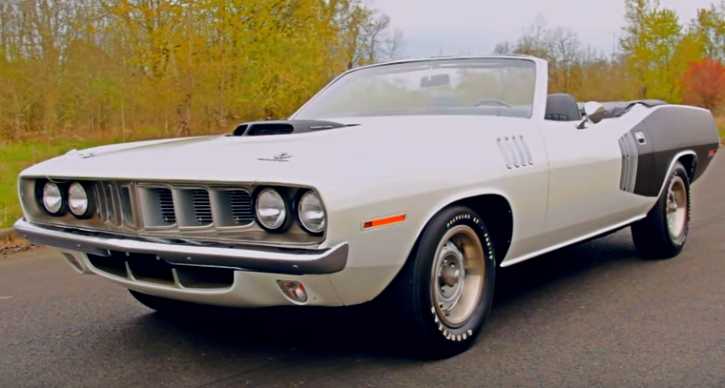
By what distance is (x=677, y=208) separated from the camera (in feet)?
18.2

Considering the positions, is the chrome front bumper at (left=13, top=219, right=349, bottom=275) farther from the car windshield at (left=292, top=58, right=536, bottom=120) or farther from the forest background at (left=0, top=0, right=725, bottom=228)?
the forest background at (left=0, top=0, right=725, bottom=228)

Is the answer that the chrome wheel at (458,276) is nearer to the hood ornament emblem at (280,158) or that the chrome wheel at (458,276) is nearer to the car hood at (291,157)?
the car hood at (291,157)

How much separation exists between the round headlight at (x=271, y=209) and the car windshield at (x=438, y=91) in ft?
5.61

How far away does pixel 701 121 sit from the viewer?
5.84 m

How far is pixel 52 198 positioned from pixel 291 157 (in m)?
1.39

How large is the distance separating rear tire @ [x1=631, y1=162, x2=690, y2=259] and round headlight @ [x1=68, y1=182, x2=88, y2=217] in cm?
373

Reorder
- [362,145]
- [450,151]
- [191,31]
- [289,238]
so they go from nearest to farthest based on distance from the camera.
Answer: [289,238]
[362,145]
[450,151]
[191,31]

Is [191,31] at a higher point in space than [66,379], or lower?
higher

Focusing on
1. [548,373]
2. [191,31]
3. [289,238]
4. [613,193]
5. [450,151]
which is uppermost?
[191,31]

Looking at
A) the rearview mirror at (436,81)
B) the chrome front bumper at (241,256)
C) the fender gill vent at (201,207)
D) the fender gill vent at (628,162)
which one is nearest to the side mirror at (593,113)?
the fender gill vent at (628,162)

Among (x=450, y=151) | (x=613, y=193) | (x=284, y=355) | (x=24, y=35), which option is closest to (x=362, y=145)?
(x=450, y=151)

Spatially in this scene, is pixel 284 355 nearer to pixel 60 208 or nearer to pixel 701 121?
pixel 60 208

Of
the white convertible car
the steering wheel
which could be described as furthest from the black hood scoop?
the steering wheel

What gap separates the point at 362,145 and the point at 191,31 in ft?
48.7
